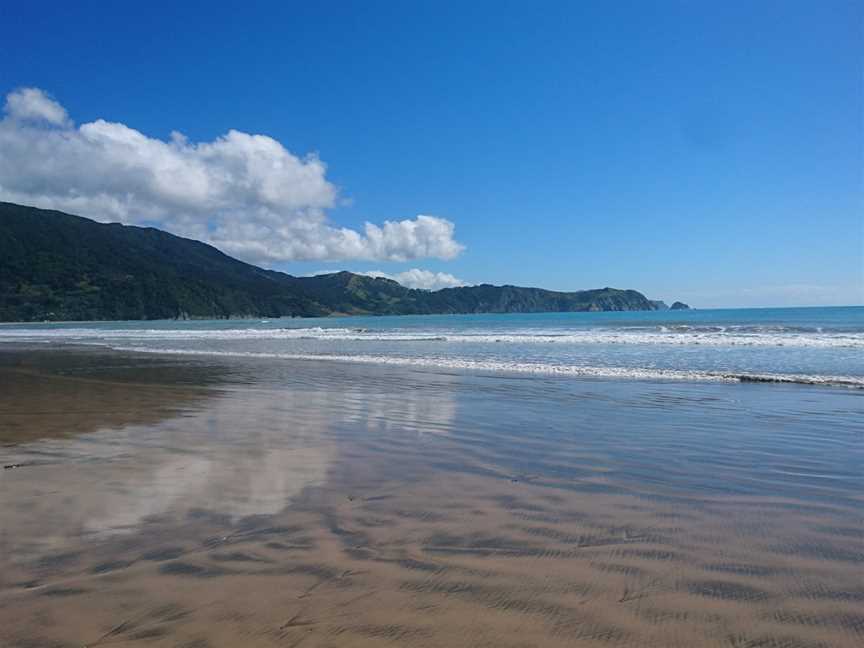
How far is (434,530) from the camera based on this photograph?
480cm

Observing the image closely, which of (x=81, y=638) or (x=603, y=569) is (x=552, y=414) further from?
(x=81, y=638)

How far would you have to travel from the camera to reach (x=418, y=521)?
5.02 meters

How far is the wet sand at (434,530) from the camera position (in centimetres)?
329

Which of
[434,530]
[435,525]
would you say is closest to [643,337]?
[435,525]

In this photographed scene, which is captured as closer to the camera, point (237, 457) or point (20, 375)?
point (237, 457)

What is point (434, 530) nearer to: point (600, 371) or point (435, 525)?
point (435, 525)

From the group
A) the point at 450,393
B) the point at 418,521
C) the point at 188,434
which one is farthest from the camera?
the point at 450,393

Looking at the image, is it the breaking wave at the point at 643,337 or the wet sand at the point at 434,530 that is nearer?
the wet sand at the point at 434,530

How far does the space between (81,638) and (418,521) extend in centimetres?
262

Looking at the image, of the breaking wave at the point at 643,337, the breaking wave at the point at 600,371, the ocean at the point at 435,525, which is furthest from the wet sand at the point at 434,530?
the breaking wave at the point at 643,337

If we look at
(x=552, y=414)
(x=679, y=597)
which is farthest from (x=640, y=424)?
(x=679, y=597)

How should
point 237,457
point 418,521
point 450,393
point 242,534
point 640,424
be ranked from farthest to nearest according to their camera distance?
1. point 450,393
2. point 640,424
3. point 237,457
4. point 418,521
5. point 242,534

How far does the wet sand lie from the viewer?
3289mm

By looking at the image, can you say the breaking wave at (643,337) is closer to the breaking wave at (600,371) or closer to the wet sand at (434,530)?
the breaking wave at (600,371)
